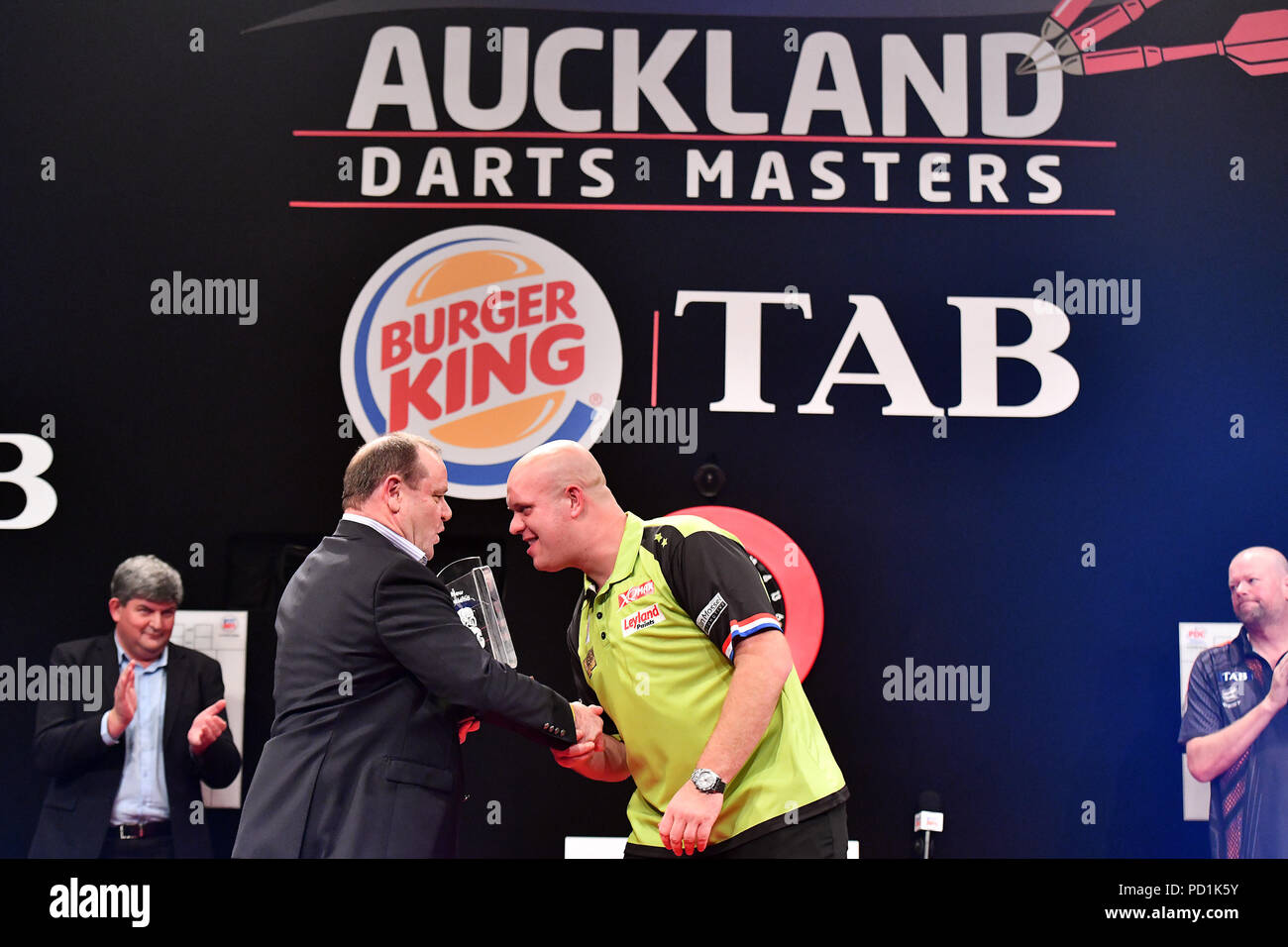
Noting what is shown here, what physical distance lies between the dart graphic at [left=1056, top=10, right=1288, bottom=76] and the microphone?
2538 millimetres

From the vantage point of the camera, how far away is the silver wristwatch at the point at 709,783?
251 cm

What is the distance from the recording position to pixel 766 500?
3928 mm

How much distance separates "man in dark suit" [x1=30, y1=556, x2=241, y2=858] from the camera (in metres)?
3.72

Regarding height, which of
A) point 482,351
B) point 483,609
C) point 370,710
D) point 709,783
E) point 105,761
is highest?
point 482,351

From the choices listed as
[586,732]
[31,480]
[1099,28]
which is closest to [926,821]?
[586,732]

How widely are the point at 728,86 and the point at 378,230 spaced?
1325mm

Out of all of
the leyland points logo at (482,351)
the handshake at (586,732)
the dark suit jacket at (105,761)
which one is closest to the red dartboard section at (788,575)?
the leyland points logo at (482,351)

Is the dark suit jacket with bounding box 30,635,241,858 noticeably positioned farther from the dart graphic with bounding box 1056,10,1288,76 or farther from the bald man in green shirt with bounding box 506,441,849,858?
the dart graphic with bounding box 1056,10,1288,76

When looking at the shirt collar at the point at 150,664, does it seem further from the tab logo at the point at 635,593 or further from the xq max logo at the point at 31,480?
the tab logo at the point at 635,593

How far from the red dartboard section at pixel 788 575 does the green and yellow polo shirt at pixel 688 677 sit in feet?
3.31

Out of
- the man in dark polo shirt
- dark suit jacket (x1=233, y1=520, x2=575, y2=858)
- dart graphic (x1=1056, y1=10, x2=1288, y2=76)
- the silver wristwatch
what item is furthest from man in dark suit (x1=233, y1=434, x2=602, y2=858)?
dart graphic (x1=1056, y1=10, x2=1288, y2=76)

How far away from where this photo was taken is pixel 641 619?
2762 mm

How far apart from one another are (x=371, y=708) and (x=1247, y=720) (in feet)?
9.18

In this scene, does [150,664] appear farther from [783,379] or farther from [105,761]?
[783,379]
